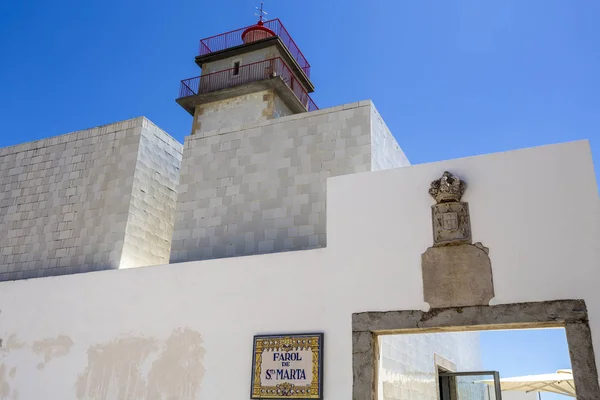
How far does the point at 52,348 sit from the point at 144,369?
66.5 inches

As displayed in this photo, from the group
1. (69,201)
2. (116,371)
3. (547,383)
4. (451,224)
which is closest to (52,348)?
(116,371)

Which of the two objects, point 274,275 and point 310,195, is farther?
point 310,195

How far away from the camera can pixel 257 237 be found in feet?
29.0

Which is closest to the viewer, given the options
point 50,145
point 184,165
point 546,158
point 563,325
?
point 563,325

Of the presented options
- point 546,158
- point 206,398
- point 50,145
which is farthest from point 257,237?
point 50,145

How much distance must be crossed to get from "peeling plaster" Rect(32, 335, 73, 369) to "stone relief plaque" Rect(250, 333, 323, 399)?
3.05m

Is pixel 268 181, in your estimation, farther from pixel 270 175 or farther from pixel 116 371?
pixel 116 371

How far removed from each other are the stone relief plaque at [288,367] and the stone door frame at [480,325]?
439mm

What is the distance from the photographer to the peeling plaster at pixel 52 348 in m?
7.99

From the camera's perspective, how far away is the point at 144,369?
733cm

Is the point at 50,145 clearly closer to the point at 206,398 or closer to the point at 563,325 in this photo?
the point at 206,398

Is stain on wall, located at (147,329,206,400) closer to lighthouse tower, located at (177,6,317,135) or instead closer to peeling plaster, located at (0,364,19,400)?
peeling plaster, located at (0,364,19,400)

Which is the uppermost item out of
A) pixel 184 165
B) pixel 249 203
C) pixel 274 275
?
pixel 184 165

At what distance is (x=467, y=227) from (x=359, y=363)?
1871 mm
